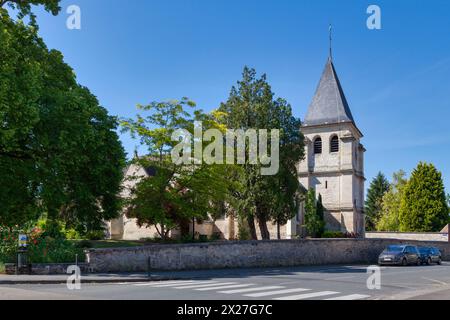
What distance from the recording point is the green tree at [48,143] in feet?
68.5

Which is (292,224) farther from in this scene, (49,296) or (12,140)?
(49,296)

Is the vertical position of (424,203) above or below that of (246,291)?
above

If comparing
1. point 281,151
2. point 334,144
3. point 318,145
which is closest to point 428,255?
point 281,151

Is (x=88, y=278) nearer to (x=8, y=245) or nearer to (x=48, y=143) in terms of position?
(x=8, y=245)

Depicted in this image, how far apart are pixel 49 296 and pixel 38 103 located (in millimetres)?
11047

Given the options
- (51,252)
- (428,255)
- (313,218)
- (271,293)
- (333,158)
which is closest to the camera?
(271,293)

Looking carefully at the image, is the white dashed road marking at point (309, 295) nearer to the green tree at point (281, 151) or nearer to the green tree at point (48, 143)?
the green tree at point (48, 143)

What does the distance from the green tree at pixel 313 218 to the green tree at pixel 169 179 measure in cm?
2777

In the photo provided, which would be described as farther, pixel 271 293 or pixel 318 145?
pixel 318 145

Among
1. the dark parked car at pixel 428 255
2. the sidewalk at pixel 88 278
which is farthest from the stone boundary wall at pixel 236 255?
the dark parked car at pixel 428 255

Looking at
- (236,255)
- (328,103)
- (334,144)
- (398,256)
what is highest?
(328,103)

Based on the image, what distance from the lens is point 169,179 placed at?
30.4 metres

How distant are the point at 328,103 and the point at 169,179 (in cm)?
4067

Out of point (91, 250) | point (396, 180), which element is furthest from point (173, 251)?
point (396, 180)
